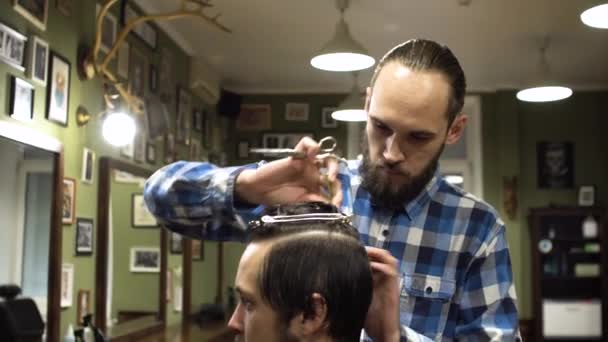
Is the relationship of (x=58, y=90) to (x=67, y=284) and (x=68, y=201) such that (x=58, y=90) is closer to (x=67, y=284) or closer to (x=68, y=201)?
(x=68, y=201)

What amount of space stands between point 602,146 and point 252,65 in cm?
372

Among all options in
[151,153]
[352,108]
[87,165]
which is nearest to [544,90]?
[352,108]

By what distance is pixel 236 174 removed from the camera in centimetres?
130

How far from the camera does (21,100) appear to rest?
3.08 metres

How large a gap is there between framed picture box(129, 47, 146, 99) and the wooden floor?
5.16ft

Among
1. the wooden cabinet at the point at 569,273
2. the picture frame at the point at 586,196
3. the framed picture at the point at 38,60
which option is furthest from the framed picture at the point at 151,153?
the picture frame at the point at 586,196

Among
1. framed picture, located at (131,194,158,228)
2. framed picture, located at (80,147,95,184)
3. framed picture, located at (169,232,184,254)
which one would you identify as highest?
framed picture, located at (80,147,95,184)

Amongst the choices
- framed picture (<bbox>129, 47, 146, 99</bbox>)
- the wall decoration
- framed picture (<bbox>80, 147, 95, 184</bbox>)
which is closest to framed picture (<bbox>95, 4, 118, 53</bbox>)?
framed picture (<bbox>129, 47, 146, 99</bbox>)

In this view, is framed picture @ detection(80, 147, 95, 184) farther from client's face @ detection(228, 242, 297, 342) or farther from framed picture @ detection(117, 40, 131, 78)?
client's face @ detection(228, 242, 297, 342)

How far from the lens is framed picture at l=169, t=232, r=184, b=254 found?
5.49 metres

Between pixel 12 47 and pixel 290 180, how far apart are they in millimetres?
2195

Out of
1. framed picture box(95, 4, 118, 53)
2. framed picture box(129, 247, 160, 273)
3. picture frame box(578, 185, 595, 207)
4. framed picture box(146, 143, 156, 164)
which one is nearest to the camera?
framed picture box(95, 4, 118, 53)

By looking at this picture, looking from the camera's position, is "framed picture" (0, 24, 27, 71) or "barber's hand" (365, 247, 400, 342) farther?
"framed picture" (0, 24, 27, 71)

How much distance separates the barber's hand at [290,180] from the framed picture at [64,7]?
2.56m
